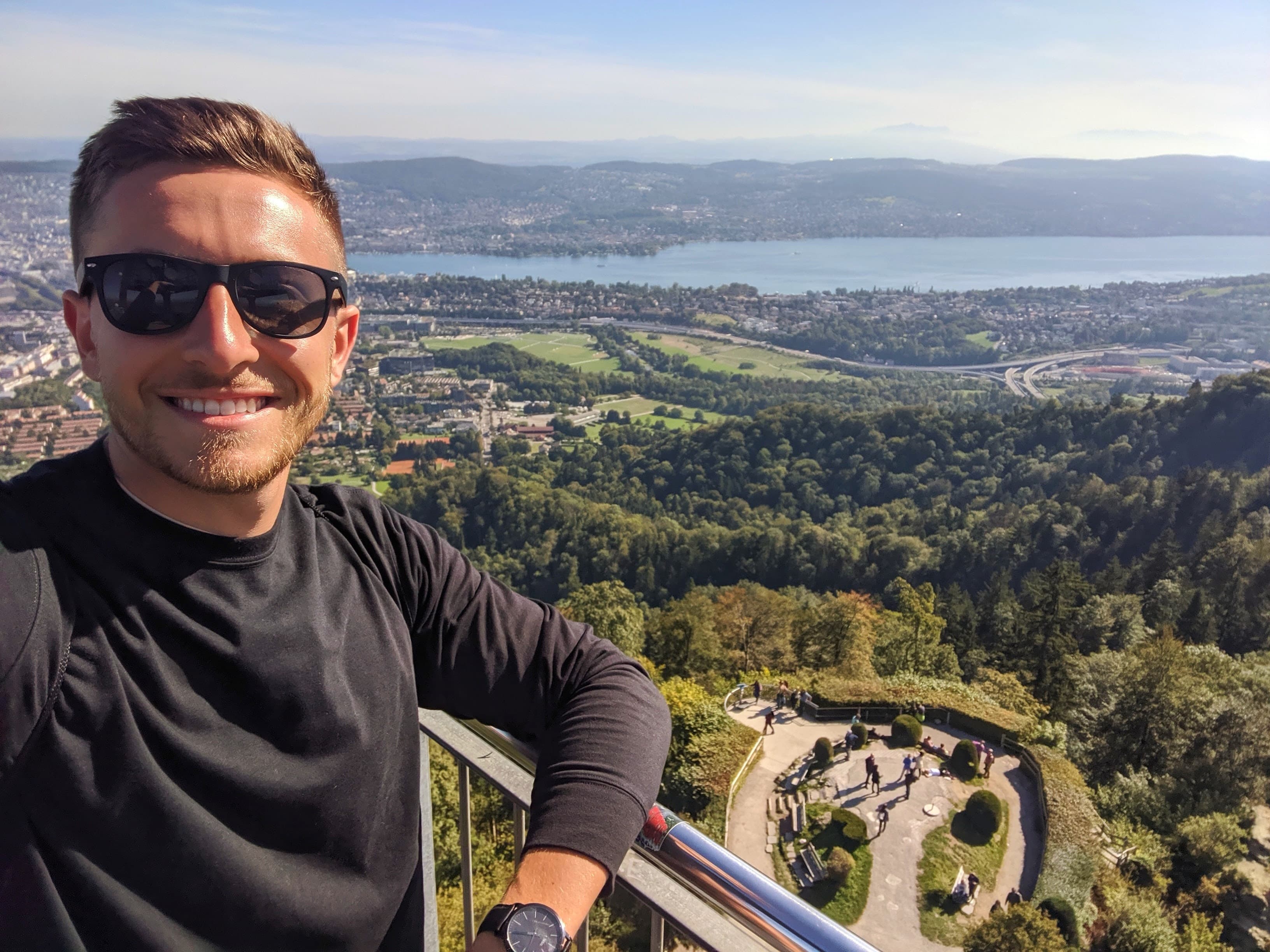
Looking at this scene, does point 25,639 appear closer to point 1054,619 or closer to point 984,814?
point 984,814

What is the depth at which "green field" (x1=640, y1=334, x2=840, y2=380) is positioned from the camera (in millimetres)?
74938

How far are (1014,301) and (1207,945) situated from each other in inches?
4072

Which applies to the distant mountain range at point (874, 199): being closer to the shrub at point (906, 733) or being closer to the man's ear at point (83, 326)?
the shrub at point (906, 733)

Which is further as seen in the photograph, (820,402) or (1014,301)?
(1014,301)

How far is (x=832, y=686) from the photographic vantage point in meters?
13.8

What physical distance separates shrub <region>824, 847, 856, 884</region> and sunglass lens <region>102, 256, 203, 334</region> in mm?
10139

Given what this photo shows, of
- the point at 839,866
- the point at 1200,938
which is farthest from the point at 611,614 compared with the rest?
the point at 1200,938

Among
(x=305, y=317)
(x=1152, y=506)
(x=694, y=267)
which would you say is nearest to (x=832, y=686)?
(x=305, y=317)

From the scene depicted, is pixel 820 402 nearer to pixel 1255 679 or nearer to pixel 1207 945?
pixel 1255 679

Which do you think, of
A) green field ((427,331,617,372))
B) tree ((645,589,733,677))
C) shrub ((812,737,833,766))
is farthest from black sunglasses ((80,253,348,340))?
green field ((427,331,617,372))

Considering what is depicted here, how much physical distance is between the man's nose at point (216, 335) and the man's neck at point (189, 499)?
150 millimetres

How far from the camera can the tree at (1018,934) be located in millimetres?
8305

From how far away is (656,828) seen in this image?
48.6 inches

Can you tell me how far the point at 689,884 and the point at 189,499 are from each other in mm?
876
